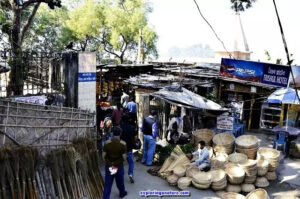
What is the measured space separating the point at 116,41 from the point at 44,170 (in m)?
27.9

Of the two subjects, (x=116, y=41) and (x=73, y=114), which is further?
(x=116, y=41)

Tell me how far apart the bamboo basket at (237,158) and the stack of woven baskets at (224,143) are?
321 mm

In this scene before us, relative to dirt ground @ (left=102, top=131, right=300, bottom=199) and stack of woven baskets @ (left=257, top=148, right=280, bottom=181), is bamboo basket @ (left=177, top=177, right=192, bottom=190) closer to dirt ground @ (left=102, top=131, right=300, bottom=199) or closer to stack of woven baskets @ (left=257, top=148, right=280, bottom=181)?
dirt ground @ (left=102, top=131, right=300, bottom=199)

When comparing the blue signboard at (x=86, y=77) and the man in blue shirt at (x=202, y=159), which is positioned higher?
the blue signboard at (x=86, y=77)

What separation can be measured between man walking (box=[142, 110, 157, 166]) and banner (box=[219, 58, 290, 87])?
19.1ft

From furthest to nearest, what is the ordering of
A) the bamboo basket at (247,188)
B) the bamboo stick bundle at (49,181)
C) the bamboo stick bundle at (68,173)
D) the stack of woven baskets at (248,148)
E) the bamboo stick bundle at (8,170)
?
the stack of woven baskets at (248,148), the bamboo basket at (247,188), the bamboo stick bundle at (68,173), the bamboo stick bundle at (49,181), the bamboo stick bundle at (8,170)

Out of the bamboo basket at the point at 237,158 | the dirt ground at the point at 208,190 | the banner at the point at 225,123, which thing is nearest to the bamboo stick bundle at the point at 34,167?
the dirt ground at the point at 208,190

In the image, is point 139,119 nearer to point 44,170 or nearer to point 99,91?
point 44,170

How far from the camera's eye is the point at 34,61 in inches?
313

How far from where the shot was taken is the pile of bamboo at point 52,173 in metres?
5.16

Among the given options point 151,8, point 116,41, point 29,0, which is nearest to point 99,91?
point 29,0

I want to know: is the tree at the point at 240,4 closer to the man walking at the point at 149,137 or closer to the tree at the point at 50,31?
the man walking at the point at 149,137

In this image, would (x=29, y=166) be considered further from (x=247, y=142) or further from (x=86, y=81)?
(x=247, y=142)

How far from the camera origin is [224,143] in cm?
892
